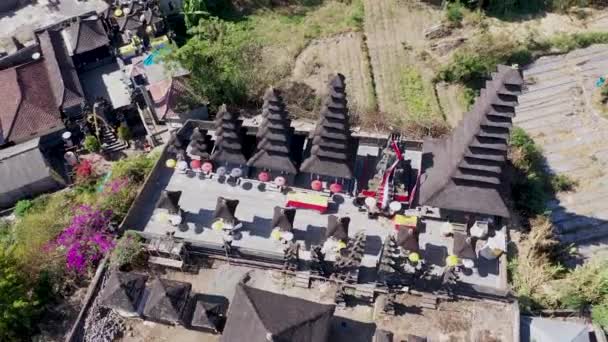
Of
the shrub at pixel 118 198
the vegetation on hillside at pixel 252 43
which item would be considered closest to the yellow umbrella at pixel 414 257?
the shrub at pixel 118 198

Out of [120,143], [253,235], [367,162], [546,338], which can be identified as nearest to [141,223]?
[253,235]

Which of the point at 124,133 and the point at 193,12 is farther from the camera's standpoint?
the point at 193,12

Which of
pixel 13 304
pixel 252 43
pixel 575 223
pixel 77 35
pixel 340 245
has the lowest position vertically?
pixel 575 223

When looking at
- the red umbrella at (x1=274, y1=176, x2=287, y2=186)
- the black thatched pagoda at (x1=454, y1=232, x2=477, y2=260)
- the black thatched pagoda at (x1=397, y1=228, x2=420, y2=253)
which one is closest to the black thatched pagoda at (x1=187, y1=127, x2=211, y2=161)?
the red umbrella at (x1=274, y1=176, x2=287, y2=186)

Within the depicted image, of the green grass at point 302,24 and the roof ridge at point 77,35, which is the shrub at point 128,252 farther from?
the green grass at point 302,24

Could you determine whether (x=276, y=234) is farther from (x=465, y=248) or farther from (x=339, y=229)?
(x=465, y=248)

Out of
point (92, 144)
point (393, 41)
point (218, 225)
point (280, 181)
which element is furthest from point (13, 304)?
point (393, 41)
